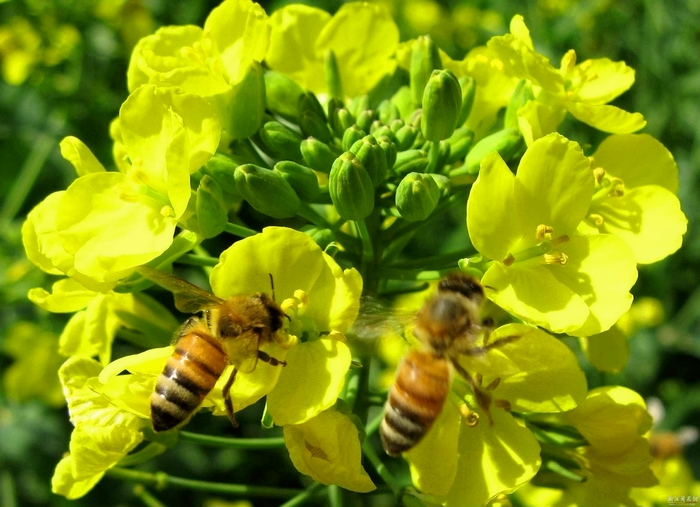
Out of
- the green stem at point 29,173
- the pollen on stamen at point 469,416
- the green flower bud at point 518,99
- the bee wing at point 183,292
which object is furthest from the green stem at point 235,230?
the green stem at point 29,173

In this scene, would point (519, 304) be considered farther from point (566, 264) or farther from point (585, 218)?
point (585, 218)

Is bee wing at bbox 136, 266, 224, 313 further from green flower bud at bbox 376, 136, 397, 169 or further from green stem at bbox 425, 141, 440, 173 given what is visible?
green stem at bbox 425, 141, 440, 173

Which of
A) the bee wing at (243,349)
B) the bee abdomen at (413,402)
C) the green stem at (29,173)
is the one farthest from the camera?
the green stem at (29,173)

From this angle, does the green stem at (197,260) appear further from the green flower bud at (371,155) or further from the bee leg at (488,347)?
the bee leg at (488,347)

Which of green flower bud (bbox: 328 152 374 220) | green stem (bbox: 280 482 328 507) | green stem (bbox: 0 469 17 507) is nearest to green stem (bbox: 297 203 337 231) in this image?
green flower bud (bbox: 328 152 374 220)

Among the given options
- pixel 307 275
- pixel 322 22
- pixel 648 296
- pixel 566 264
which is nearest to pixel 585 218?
pixel 566 264

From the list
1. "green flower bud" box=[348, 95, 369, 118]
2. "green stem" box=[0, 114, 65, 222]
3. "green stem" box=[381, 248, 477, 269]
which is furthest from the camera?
"green stem" box=[0, 114, 65, 222]

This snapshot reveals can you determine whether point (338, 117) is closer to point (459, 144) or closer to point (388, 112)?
point (388, 112)
